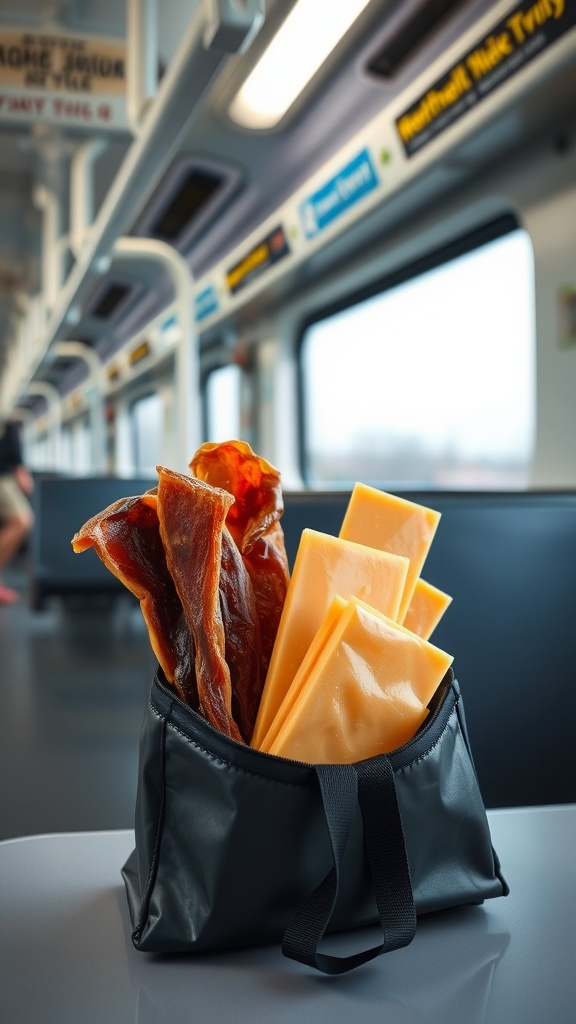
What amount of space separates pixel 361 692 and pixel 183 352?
260 cm

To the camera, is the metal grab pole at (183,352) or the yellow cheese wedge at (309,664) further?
the metal grab pole at (183,352)

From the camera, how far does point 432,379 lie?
13.6 ft

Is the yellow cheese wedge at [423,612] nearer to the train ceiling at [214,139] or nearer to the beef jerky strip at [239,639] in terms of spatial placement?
the beef jerky strip at [239,639]

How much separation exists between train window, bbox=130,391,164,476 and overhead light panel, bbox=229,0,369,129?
7190 mm

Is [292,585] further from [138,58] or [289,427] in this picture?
[289,427]

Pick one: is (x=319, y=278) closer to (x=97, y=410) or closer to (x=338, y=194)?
(x=338, y=194)

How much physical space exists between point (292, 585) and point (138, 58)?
6.88 feet

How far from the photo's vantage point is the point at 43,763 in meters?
2.00

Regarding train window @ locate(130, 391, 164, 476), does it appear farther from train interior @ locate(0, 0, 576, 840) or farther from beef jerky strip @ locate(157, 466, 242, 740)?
beef jerky strip @ locate(157, 466, 242, 740)

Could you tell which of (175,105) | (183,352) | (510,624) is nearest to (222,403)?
(183,352)

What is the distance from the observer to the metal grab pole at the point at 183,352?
8.99ft

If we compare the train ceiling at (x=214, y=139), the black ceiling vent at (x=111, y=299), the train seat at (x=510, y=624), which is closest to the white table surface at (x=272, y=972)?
the train seat at (x=510, y=624)

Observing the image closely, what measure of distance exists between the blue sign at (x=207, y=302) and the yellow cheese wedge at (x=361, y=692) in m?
5.63

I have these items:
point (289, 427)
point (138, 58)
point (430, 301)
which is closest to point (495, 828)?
point (138, 58)
